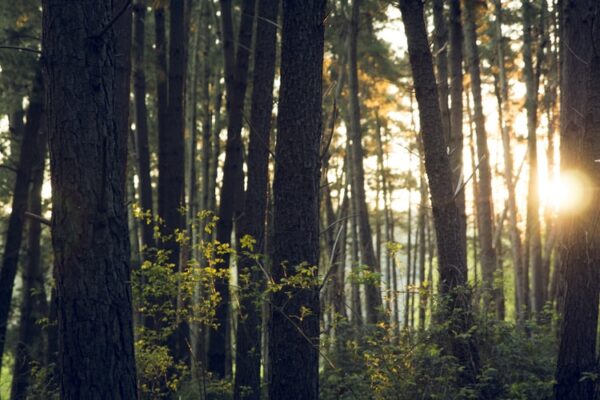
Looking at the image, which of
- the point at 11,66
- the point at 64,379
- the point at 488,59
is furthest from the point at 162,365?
the point at 488,59

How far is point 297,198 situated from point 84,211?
216 centimetres

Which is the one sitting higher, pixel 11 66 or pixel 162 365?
pixel 11 66

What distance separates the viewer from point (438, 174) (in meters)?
8.73

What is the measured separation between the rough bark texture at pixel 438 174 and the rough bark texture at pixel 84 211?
4.77m

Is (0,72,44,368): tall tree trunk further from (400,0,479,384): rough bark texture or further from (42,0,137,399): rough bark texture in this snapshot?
(42,0,137,399): rough bark texture

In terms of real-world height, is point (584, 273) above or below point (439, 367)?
above

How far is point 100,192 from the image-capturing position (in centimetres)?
473

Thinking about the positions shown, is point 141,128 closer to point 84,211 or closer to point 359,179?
point 359,179

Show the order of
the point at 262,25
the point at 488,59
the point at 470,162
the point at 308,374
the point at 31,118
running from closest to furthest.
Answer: the point at 308,374 → the point at 262,25 → the point at 31,118 → the point at 488,59 → the point at 470,162

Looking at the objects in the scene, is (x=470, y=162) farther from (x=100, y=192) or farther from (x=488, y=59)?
(x=100, y=192)

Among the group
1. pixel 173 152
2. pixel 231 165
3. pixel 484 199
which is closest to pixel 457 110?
pixel 484 199

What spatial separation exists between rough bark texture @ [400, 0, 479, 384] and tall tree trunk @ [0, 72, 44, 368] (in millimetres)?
6967

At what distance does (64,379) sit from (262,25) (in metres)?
7.10

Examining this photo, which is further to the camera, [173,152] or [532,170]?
[532,170]
